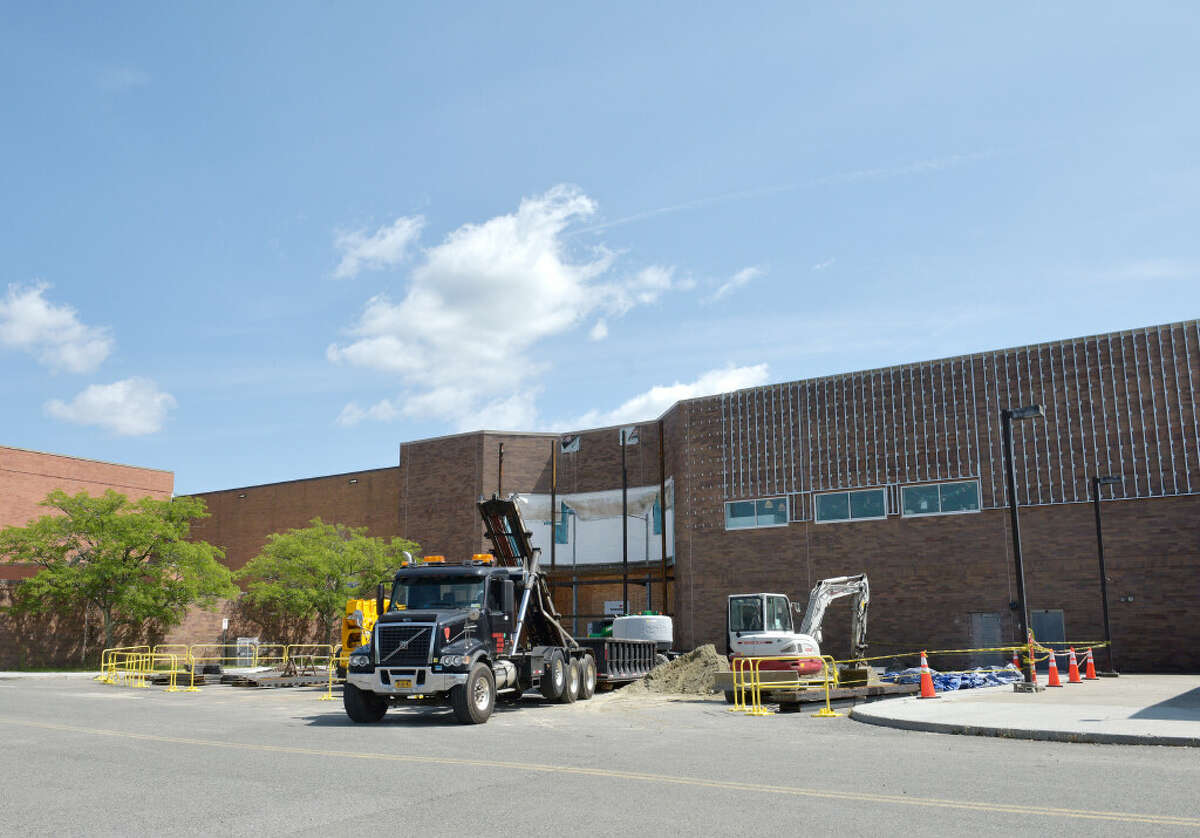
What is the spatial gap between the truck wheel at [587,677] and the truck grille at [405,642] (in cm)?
661

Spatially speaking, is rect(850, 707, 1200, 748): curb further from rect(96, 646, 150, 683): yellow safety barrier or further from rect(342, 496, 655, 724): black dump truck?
rect(96, 646, 150, 683): yellow safety barrier

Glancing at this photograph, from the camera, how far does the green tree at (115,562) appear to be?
42.2 meters

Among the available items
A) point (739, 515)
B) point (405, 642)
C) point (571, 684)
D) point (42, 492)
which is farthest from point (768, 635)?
point (42, 492)

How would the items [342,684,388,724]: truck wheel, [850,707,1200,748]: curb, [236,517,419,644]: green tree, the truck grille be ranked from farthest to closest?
[236,517,419,644]: green tree → [342,684,388,724]: truck wheel → the truck grille → [850,707,1200,748]: curb

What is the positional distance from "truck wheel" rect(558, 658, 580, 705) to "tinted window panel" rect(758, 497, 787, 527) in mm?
19996

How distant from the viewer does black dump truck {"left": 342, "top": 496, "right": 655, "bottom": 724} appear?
17.3 metres

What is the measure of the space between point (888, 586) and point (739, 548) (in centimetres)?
661

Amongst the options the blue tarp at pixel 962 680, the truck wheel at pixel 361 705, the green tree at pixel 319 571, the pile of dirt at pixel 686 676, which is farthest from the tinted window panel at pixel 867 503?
the truck wheel at pixel 361 705

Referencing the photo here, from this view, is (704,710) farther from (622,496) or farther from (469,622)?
(622,496)

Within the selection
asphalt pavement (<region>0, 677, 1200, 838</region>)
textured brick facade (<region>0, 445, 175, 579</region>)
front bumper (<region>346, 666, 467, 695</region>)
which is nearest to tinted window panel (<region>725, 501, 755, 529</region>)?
asphalt pavement (<region>0, 677, 1200, 838</region>)

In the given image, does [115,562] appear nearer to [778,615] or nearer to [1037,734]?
[778,615]

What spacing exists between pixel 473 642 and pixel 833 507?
24768mm

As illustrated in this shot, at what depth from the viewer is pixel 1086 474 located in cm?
3469

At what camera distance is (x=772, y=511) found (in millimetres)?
41531
